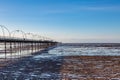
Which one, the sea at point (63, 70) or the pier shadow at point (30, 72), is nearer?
the pier shadow at point (30, 72)

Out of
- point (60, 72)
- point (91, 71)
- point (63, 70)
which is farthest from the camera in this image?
point (63, 70)

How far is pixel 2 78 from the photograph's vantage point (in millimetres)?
18141

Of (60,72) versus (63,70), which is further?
(63,70)

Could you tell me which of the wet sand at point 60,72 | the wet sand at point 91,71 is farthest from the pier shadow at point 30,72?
the wet sand at point 91,71

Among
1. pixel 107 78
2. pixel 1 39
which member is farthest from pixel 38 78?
pixel 1 39

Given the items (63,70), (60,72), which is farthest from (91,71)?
(60,72)

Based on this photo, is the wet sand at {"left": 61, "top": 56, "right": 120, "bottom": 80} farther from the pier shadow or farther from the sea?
the pier shadow

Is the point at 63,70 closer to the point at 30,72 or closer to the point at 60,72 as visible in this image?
the point at 60,72

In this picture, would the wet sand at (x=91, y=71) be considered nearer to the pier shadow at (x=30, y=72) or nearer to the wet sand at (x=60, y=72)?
the wet sand at (x=60, y=72)

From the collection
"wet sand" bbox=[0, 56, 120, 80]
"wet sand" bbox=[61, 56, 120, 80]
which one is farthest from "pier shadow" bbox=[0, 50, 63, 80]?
"wet sand" bbox=[61, 56, 120, 80]

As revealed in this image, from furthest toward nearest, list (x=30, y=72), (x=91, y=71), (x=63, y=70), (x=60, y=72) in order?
(x=63, y=70) → (x=91, y=71) → (x=30, y=72) → (x=60, y=72)

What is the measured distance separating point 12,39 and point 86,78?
3800 cm

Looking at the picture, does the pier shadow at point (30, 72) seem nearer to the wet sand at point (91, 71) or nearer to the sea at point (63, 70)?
Answer: the sea at point (63, 70)

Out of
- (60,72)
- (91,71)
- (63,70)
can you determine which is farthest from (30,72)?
(91,71)
